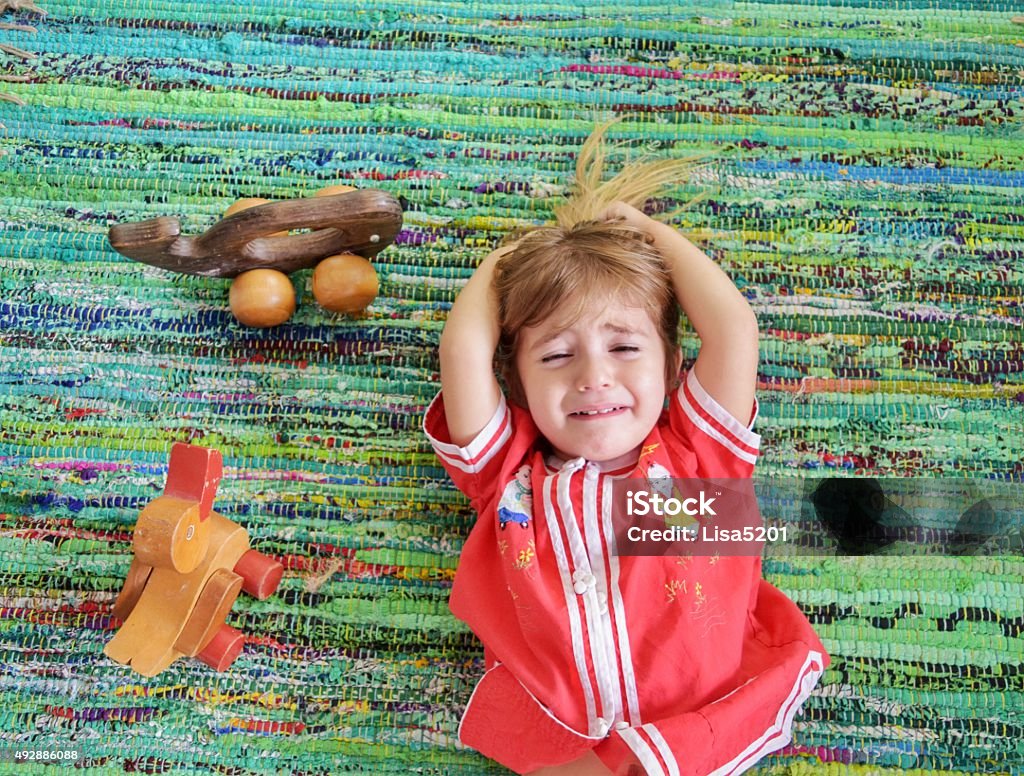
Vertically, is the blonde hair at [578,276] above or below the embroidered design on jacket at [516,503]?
above

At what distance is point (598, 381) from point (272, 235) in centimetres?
44

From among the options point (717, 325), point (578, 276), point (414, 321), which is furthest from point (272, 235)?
point (717, 325)

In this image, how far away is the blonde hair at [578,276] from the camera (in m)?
0.98

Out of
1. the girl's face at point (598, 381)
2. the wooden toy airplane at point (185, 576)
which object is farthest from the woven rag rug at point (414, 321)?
the girl's face at point (598, 381)

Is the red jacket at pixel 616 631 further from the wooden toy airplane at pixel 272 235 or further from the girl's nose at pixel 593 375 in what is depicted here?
the wooden toy airplane at pixel 272 235

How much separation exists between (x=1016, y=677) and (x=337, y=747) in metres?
0.78

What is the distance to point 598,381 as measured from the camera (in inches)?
36.7

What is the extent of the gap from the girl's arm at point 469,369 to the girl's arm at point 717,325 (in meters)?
0.22

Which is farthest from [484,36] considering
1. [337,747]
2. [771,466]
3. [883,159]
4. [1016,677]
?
[1016,677]

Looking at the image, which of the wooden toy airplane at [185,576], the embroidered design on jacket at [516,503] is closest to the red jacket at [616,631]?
the embroidered design on jacket at [516,503]

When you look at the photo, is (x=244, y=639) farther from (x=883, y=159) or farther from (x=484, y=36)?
(x=883, y=159)

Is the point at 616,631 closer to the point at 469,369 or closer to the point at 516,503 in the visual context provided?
the point at 516,503

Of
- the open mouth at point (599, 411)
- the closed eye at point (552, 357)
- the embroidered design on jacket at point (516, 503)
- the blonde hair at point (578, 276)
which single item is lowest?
the embroidered design on jacket at point (516, 503)

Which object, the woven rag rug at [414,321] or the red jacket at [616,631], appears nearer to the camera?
the red jacket at [616,631]
